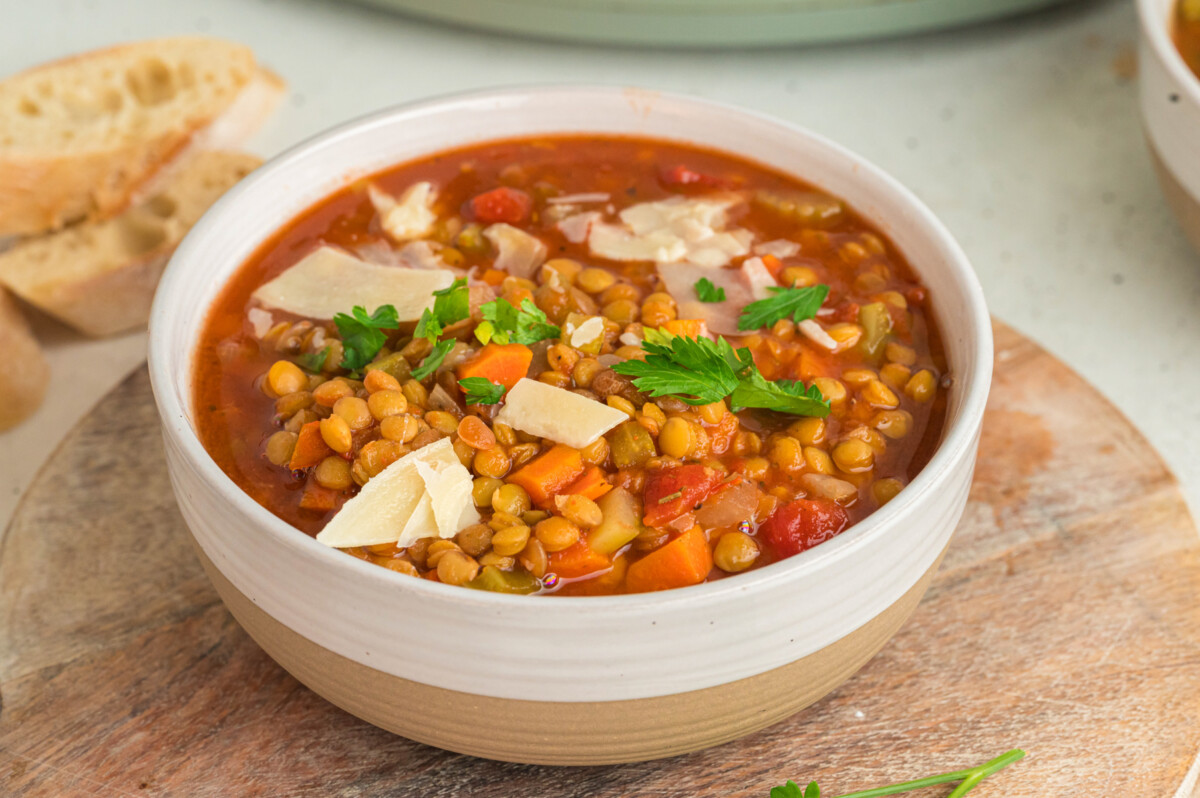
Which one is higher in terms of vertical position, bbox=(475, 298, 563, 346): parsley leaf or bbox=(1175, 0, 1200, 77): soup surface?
bbox=(1175, 0, 1200, 77): soup surface

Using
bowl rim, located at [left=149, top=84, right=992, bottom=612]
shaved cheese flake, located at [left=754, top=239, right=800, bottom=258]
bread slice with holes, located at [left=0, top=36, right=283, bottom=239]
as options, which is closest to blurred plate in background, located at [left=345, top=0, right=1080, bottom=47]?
bread slice with holes, located at [left=0, top=36, right=283, bottom=239]

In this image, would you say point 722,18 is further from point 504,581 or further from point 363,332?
point 504,581

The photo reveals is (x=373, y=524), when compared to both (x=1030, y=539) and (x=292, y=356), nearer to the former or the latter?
(x=292, y=356)

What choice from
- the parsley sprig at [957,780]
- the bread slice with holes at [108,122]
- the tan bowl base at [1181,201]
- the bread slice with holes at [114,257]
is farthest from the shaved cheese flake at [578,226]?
the bread slice with holes at [108,122]

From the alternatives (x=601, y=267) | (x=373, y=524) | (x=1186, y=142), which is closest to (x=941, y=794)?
(x=373, y=524)

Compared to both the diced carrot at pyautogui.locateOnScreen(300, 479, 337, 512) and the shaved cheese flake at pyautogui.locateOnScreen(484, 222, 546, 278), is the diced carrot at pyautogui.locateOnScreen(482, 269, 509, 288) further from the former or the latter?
the diced carrot at pyautogui.locateOnScreen(300, 479, 337, 512)

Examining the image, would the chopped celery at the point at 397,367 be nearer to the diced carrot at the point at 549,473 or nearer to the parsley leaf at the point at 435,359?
the parsley leaf at the point at 435,359
